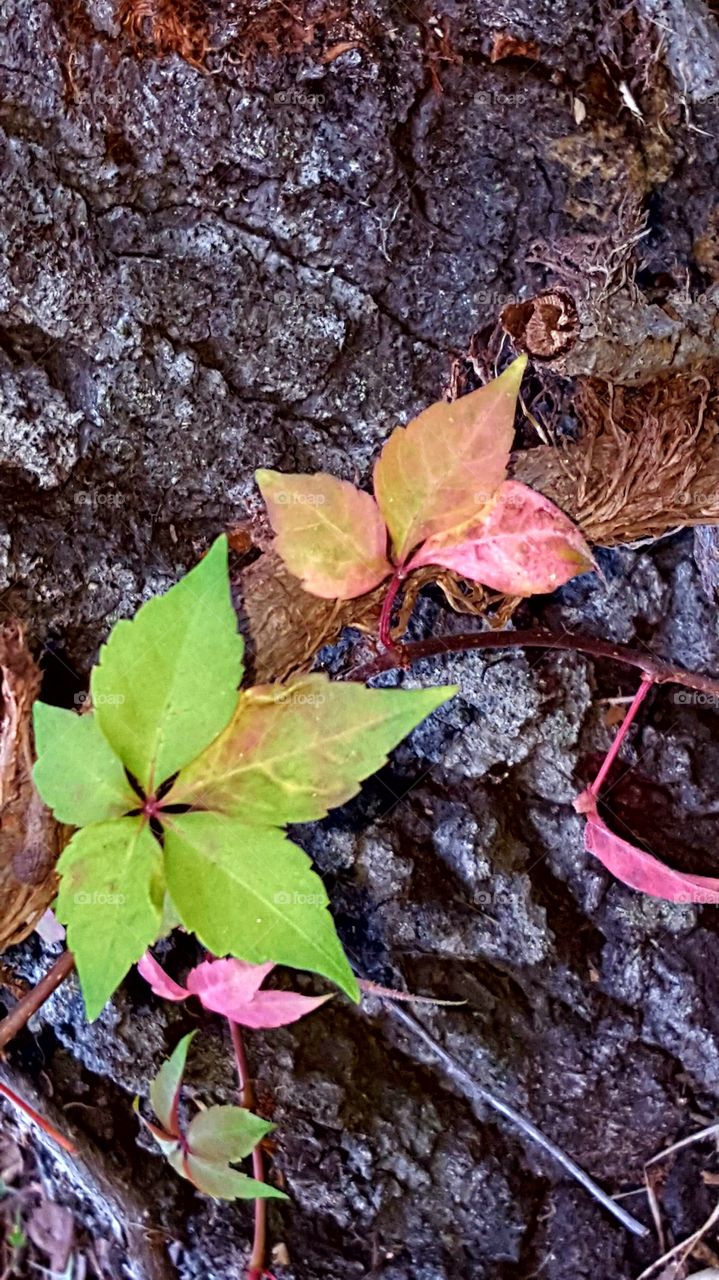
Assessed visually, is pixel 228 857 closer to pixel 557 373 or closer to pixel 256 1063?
pixel 256 1063

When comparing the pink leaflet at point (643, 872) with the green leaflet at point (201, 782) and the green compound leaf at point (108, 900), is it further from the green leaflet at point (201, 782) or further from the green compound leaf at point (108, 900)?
the green compound leaf at point (108, 900)

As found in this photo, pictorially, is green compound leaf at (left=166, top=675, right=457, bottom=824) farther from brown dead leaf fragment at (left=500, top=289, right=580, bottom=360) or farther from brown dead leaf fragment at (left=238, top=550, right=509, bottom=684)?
brown dead leaf fragment at (left=500, top=289, right=580, bottom=360)

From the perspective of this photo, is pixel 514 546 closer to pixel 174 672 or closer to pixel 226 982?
pixel 174 672

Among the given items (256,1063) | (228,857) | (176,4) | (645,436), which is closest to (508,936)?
(256,1063)

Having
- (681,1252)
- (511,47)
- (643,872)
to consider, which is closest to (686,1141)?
(681,1252)

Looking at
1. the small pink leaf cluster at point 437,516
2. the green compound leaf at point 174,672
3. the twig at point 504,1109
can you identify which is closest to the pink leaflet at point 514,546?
the small pink leaf cluster at point 437,516

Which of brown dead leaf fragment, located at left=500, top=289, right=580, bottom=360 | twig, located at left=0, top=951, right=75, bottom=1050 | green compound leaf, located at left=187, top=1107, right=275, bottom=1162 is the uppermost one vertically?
brown dead leaf fragment, located at left=500, top=289, right=580, bottom=360

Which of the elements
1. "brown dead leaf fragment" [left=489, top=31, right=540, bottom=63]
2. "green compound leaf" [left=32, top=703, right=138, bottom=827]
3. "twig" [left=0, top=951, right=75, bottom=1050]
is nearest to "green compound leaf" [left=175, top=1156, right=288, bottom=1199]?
"twig" [left=0, top=951, right=75, bottom=1050]
